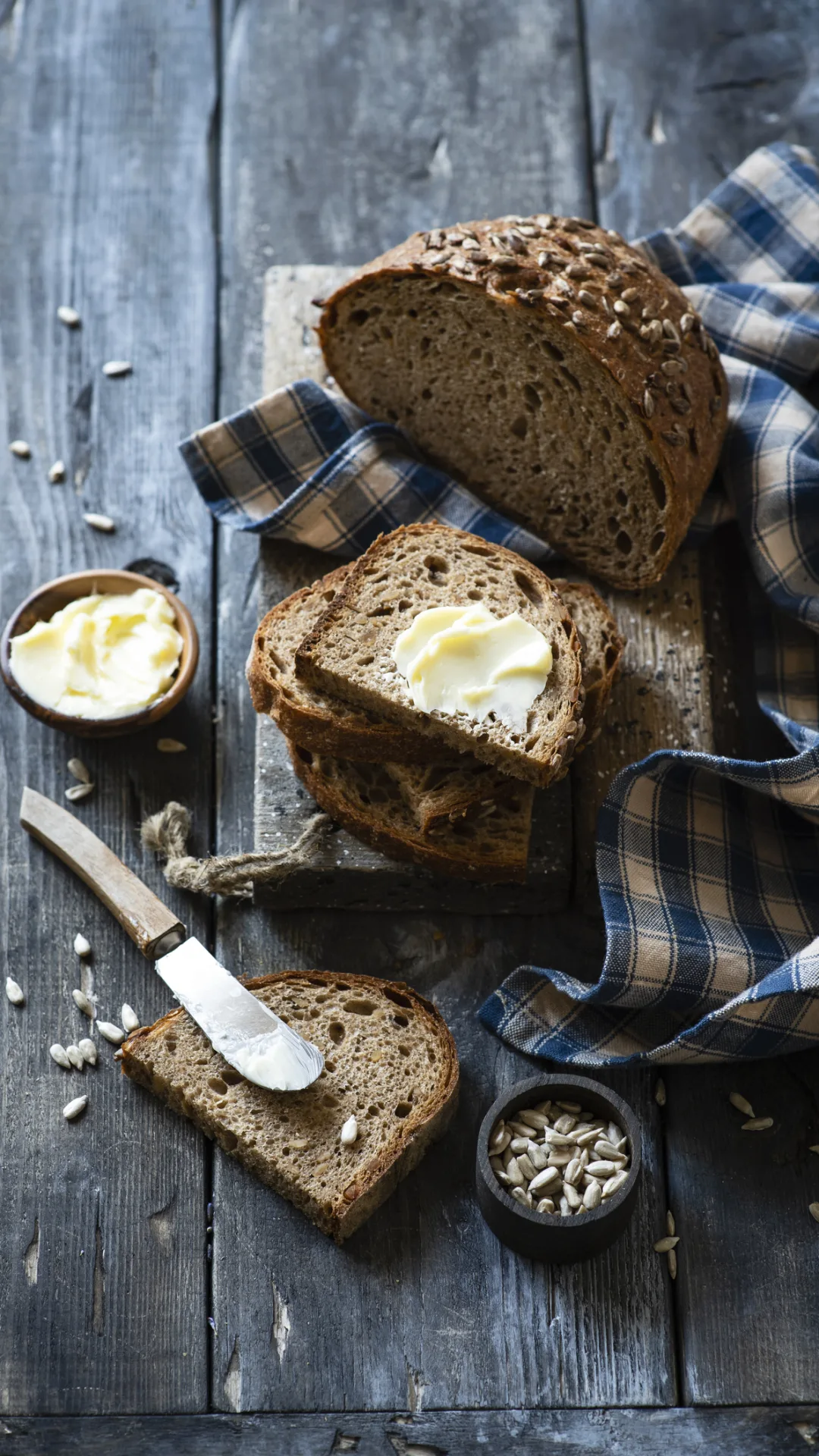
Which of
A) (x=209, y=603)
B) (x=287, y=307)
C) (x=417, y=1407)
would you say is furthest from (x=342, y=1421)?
(x=287, y=307)

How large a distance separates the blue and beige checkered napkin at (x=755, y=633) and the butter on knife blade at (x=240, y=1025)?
1.19ft

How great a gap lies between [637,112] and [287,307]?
1.16 metres

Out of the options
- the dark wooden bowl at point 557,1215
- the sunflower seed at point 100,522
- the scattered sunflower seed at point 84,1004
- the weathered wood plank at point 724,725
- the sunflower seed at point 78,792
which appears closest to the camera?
the dark wooden bowl at point 557,1215

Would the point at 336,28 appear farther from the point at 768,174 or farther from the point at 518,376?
the point at 518,376

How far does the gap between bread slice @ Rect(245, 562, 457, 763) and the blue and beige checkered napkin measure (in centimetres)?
→ 32

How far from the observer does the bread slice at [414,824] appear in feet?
7.86

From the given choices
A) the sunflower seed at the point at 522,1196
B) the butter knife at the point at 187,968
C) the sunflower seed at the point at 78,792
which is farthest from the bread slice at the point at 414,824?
the sunflower seed at the point at 522,1196

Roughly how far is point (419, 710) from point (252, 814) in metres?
0.51

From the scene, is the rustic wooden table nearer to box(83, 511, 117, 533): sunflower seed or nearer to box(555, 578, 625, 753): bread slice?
box(83, 511, 117, 533): sunflower seed

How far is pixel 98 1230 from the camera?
2.23m

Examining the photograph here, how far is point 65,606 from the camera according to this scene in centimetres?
272

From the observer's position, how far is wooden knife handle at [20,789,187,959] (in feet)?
7.88

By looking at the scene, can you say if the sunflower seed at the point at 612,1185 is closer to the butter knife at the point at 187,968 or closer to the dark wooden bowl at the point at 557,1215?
the dark wooden bowl at the point at 557,1215

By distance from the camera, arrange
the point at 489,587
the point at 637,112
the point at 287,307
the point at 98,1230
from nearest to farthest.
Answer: the point at 98,1230 → the point at 489,587 → the point at 287,307 → the point at 637,112
